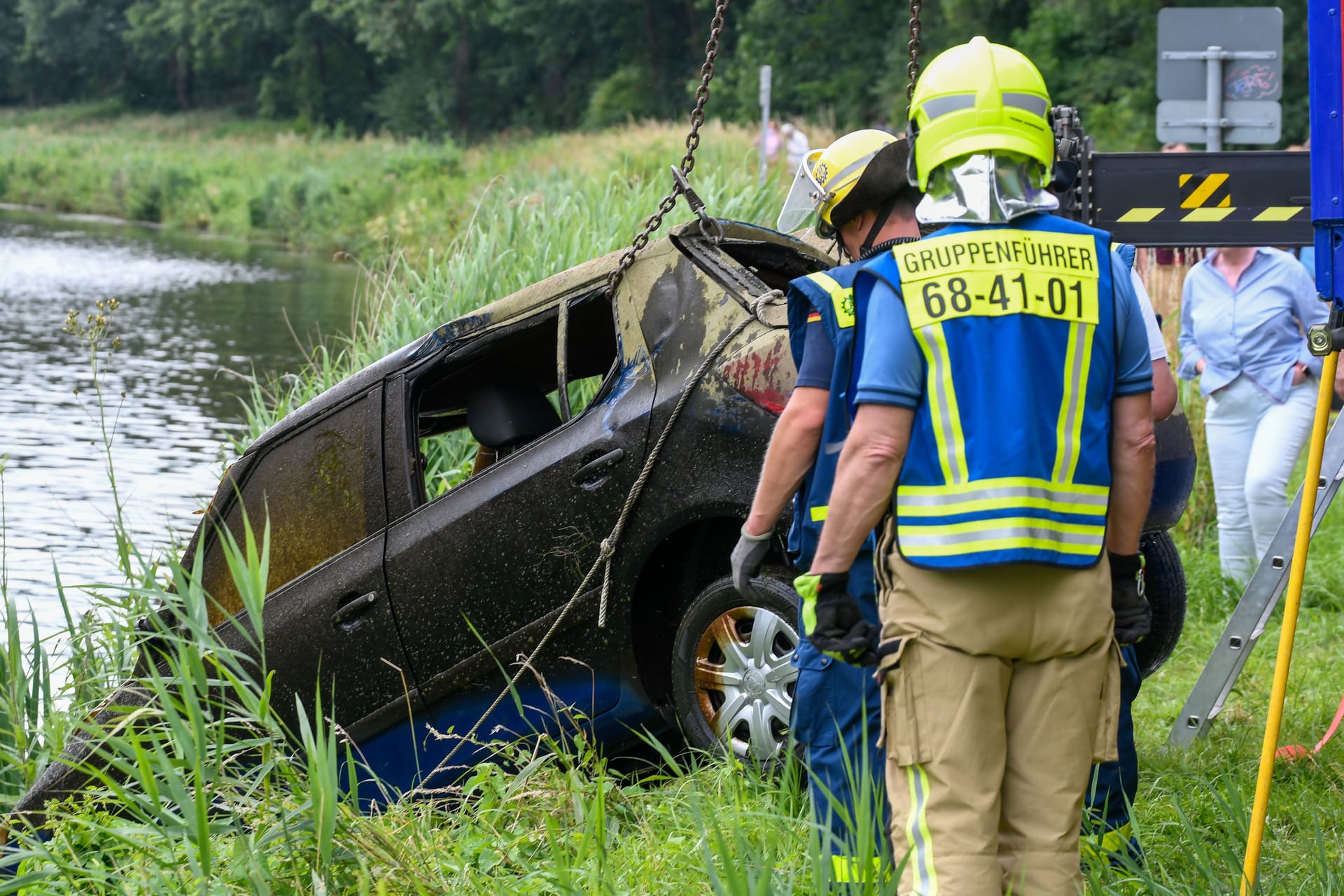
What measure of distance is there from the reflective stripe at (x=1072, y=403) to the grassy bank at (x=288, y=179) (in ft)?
65.6

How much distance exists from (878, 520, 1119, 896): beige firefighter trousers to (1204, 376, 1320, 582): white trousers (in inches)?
160

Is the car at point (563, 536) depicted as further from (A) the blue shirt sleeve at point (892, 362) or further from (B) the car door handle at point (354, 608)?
(A) the blue shirt sleeve at point (892, 362)

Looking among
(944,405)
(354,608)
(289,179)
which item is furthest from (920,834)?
(289,179)

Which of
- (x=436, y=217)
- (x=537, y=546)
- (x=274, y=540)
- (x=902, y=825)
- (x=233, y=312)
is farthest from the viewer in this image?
(x=436, y=217)

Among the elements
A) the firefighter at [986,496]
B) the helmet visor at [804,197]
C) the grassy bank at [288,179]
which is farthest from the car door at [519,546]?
the grassy bank at [288,179]

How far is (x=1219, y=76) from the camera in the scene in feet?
27.1

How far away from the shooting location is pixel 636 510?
4016 mm

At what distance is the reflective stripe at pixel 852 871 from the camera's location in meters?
2.62

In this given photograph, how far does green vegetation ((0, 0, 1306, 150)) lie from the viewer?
31.1 m

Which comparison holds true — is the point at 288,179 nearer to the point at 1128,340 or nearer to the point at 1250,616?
the point at 1250,616

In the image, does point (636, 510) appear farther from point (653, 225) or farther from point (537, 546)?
point (653, 225)

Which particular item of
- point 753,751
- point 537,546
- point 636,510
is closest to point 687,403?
point 636,510

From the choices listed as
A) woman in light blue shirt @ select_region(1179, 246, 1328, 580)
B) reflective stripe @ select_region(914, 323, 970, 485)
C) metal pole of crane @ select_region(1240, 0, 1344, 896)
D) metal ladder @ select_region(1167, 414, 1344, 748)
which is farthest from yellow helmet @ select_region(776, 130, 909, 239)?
woman in light blue shirt @ select_region(1179, 246, 1328, 580)

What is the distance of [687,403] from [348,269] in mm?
27447
